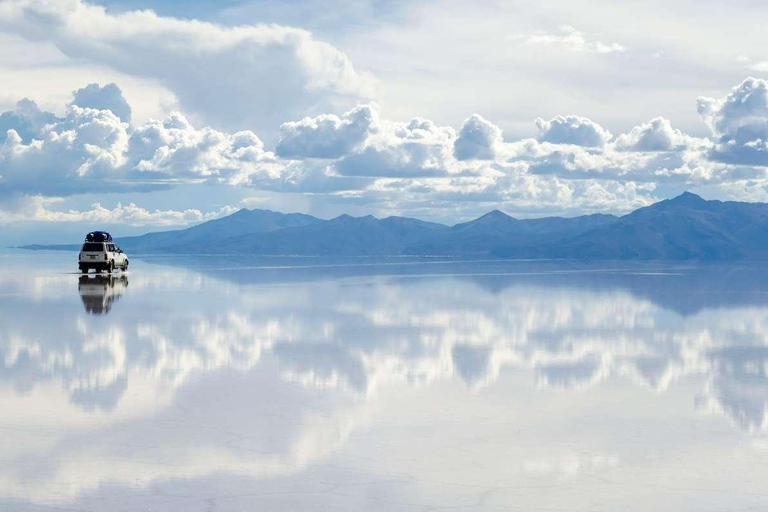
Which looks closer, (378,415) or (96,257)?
(378,415)

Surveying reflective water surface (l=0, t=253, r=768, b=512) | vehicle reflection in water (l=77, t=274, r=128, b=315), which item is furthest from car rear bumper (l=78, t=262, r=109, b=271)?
reflective water surface (l=0, t=253, r=768, b=512)

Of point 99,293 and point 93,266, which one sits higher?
point 93,266

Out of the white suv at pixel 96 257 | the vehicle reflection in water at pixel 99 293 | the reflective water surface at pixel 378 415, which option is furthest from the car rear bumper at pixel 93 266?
the reflective water surface at pixel 378 415

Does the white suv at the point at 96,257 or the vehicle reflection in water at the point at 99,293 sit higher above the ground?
the white suv at the point at 96,257

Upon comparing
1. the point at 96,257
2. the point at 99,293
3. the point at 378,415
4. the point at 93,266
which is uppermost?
the point at 96,257

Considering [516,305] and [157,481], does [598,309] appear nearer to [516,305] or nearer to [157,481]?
[516,305]

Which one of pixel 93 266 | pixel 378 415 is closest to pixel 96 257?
pixel 93 266

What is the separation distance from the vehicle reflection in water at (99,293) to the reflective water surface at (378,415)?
676 cm

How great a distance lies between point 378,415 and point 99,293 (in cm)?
4412

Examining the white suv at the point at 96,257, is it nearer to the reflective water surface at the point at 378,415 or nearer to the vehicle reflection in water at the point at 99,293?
the vehicle reflection in water at the point at 99,293

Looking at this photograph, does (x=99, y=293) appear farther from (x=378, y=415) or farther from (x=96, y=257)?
(x=378, y=415)

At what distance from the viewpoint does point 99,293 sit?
59188mm

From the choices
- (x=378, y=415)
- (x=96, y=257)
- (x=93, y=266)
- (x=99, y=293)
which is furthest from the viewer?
(x=93, y=266)

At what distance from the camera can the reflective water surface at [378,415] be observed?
44.4 ft
